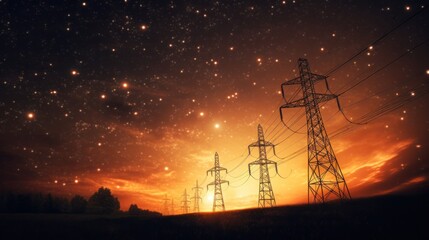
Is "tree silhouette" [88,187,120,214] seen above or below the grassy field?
above

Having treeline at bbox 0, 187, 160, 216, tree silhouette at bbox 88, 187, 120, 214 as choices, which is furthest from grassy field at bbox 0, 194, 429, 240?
tree silhouette at bbox 88, 187, 120, 214

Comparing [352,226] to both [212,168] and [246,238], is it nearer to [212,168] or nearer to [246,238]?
[246,238]

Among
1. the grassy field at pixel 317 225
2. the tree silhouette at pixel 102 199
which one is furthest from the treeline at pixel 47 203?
the grassy field at pixel 317 225

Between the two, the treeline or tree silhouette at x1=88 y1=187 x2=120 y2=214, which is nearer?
the treeline

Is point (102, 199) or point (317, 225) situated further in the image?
point (102, 199)

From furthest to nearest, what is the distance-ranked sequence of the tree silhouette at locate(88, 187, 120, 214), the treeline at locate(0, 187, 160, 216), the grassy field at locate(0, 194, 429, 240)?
the tree silhouette at locate(88, 187, 120, 214) → the treeline at locate(0, 187, 160, 216) → the grassy field at locate(0, 194, 429, 240)

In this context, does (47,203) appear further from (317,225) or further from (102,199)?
(317,225)

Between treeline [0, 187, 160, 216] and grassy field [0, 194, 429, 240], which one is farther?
Result: treeline [0, 187, 160, 216]

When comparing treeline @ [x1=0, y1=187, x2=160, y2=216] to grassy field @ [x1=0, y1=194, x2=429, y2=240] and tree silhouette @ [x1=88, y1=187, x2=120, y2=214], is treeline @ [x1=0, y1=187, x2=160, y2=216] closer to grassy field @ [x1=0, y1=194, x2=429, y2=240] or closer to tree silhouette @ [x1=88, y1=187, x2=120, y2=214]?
tree silhouette @ [x1=88, y1=187, x2=120, y2=214]

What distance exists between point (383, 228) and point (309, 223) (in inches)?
92.7

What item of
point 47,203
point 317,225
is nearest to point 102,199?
point 47,203

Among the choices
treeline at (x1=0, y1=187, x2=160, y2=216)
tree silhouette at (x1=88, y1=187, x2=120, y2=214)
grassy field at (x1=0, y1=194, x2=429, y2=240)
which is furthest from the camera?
tree silhouette at (x1=88, y1=187, x2=120, y2=214)

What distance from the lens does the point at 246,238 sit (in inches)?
400

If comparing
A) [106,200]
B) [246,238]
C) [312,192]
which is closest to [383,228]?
[246,238]
